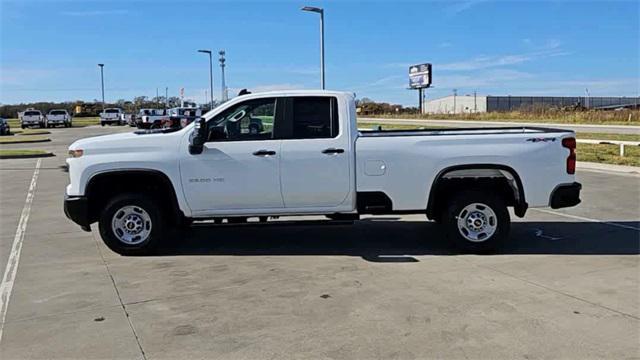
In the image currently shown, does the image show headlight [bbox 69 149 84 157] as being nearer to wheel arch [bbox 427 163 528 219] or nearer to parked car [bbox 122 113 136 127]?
wheel arch [bbox 427 163 528 219]

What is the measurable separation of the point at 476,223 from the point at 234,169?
303 centimetres

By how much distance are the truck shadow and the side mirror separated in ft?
3.16

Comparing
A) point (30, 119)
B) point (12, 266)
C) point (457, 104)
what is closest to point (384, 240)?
point (12, 266)

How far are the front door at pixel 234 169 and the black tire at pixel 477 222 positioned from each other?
2.10 metres

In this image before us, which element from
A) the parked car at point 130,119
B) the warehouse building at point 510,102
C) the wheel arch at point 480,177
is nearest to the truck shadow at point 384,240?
the wheel arch at point 480,177

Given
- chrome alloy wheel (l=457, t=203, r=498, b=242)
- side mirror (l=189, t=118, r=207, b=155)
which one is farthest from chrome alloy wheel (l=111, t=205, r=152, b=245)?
chrome alloy wheel (l=457, t=203, r=498, b=242)

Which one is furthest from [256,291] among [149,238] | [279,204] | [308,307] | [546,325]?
[546,325]

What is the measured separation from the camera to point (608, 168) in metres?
16.1

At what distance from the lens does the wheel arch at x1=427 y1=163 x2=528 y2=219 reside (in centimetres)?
703

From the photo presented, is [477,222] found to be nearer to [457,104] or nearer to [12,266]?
[12,266]

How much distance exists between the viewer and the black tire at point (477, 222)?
716cm

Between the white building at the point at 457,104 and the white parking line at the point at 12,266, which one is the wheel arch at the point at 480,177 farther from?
the white building at the point at 457,104

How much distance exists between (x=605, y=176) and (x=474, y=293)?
11.0 meters

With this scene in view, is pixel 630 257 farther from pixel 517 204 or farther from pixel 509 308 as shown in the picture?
pixel 509 308
